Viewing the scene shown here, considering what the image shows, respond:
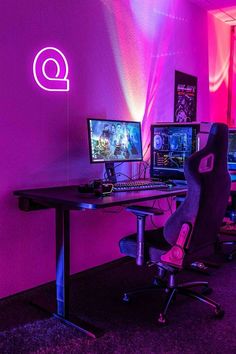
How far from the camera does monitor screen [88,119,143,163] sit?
303 cm

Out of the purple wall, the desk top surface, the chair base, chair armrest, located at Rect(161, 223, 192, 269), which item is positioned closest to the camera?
the desk top surface

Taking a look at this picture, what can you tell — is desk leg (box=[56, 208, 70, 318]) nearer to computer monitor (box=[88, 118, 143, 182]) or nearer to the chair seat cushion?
the chair seat cushion

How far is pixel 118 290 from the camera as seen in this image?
310 cm

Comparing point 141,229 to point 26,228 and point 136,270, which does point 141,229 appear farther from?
point 136,270

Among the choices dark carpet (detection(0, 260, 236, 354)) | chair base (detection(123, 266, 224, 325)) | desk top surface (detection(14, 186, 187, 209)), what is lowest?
dark carpet (detection(0, 260, 236, 354))

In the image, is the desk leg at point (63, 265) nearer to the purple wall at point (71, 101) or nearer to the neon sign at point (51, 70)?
the purple wall at point (71, 101)

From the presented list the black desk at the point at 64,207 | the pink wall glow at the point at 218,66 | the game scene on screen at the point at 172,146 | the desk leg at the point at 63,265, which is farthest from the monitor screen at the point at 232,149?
the desk leg at the point at 63,265

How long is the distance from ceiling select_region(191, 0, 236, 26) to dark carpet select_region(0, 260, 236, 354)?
3180 millimetres

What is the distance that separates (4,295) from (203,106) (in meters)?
3.38

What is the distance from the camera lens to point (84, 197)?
2434 millimetres

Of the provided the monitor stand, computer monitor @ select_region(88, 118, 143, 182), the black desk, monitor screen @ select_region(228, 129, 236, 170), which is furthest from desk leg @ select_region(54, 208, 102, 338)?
monitor screen @ select_region(228, 129, 236, 170)

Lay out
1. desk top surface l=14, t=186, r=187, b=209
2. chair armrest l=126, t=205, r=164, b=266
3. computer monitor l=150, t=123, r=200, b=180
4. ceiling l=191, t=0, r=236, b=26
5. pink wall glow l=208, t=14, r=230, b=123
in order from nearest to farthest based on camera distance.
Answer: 1. desk top surface l=14, t=186, r=187, b=209
2. chair armrest l=126, t=205, r=164, b=266
3. computer monitor l=150, t=123, r=200, b=180
4. ceiling l=191, t=0, r=236, b=26
5. pink wall glow l=208, t=14, r=230, b=123

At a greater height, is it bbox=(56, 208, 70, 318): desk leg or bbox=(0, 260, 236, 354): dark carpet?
bbox=(56, 208, 70, 318): desk leg

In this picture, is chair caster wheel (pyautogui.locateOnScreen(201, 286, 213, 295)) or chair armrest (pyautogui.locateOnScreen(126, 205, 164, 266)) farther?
chair caster wheel (pyautogui.locateOnScreen(201, 286, 213, 295))
